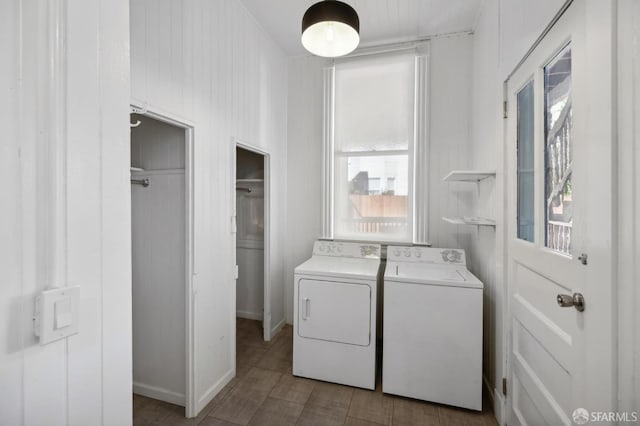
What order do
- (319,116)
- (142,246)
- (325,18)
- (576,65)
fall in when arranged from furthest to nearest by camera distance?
(319,116)
(142,246)
(325,18)
(576,65)

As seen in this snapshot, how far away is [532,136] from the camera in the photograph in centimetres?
143

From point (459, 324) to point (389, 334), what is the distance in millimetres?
490

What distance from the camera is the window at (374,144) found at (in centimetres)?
276

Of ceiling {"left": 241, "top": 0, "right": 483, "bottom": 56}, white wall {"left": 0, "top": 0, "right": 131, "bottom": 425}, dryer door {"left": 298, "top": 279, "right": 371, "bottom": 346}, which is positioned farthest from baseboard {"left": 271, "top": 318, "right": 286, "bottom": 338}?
ceiling {"left": 241, "top": 0, "right": 483, "bottom": 56}

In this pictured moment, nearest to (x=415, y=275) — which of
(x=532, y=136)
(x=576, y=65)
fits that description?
(x=532, y=136)

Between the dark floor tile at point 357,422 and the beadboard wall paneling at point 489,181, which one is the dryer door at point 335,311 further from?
the beadboard wall paneling at point 489,181

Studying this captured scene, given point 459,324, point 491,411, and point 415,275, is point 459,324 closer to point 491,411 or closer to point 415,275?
point 415,275

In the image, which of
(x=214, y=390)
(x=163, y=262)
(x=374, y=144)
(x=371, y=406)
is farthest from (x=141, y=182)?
(x=371, y=406)

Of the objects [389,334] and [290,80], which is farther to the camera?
[290,80]

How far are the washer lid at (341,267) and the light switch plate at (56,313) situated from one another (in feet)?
5.40

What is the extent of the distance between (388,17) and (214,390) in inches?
133

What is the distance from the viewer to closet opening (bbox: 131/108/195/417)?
1.80 m

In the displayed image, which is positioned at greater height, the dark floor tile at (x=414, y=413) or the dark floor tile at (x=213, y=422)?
the dark floor tile at (x=213, y=422)

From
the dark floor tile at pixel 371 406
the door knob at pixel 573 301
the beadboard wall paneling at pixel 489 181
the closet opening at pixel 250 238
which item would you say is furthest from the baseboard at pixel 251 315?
the door knob at pixel 573 301
